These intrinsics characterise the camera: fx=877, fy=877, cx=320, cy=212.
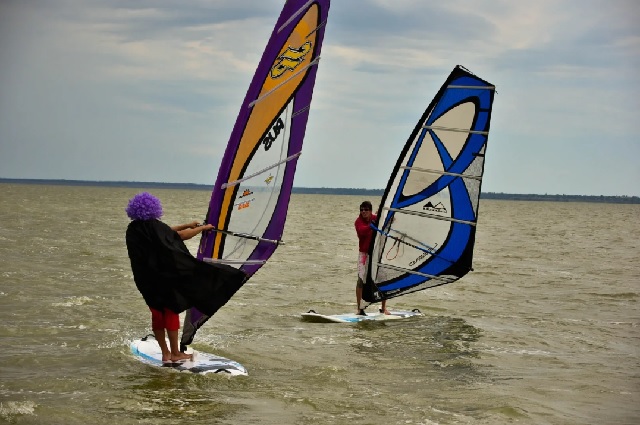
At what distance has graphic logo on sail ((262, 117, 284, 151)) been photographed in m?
7.49

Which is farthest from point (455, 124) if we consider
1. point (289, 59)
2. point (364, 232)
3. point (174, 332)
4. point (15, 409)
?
point (15, 409)

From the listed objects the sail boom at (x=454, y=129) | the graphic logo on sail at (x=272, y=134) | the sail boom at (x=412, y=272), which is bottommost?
the sail boom at (x=412, y=272)

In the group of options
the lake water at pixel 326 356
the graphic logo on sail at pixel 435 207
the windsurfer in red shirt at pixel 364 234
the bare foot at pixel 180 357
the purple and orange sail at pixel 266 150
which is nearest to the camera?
the lake water at pixel 326 356

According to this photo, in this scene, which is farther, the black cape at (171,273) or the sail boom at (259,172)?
the sail boom at (259,172)

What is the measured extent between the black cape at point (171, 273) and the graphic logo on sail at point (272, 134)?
110 centimetres

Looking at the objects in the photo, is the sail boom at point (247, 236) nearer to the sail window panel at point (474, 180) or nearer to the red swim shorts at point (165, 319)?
the red swim shorts at point (165, 319)

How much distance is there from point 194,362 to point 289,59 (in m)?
2.77

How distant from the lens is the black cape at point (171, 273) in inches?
278

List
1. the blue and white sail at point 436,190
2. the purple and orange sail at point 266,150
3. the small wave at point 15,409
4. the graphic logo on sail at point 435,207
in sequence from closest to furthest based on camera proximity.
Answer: the small wave at point 15,409
the purple and orange sail at point 266,150
the blue and white sail at point 436,190
the graphic logo on sail at point 435,207

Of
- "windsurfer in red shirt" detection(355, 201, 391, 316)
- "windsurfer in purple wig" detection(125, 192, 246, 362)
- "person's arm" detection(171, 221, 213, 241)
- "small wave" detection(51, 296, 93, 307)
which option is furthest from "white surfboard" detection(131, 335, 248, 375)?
"windsurfer in red shirt" detection(355, 201, 391, 316)

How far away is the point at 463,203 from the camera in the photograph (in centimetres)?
1180

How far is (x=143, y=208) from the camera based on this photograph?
706cm

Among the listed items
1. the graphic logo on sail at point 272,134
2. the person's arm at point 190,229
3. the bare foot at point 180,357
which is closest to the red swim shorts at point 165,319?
the bare foot at point 180,357

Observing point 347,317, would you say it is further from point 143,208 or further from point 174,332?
point 143,208
